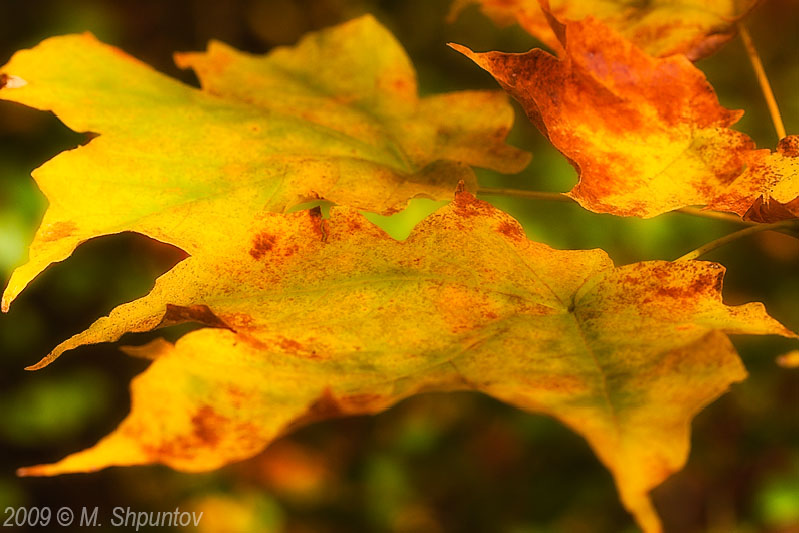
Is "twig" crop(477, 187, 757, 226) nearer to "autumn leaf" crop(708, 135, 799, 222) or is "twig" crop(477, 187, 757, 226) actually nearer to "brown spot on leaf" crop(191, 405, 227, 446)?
→ "autumn leaf" crop(708, 135, 799, 222)

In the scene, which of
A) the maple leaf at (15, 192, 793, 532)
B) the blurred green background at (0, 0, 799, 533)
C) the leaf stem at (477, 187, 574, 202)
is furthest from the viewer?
the blurred green background at (0, 0, 799, 533)

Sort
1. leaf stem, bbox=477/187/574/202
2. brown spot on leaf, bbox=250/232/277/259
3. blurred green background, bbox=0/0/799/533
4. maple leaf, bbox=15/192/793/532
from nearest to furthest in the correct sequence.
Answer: maple leaf, bbox=15/192/793/532 → brown spot on leaf, bbox=250/232/277/259 → leaf stem, bbox=477/187/574/202 → blurred green background, bbox=0/0/799/533

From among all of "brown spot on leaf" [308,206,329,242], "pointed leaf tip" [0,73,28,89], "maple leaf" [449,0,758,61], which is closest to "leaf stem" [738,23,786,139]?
"maple leaf" [449,0,758,61]

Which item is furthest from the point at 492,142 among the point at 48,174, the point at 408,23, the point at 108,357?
the point at 108,357

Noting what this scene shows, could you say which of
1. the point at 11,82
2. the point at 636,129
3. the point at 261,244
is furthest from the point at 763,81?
the point at 11,82

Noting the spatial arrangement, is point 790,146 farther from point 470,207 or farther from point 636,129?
point 470,207
